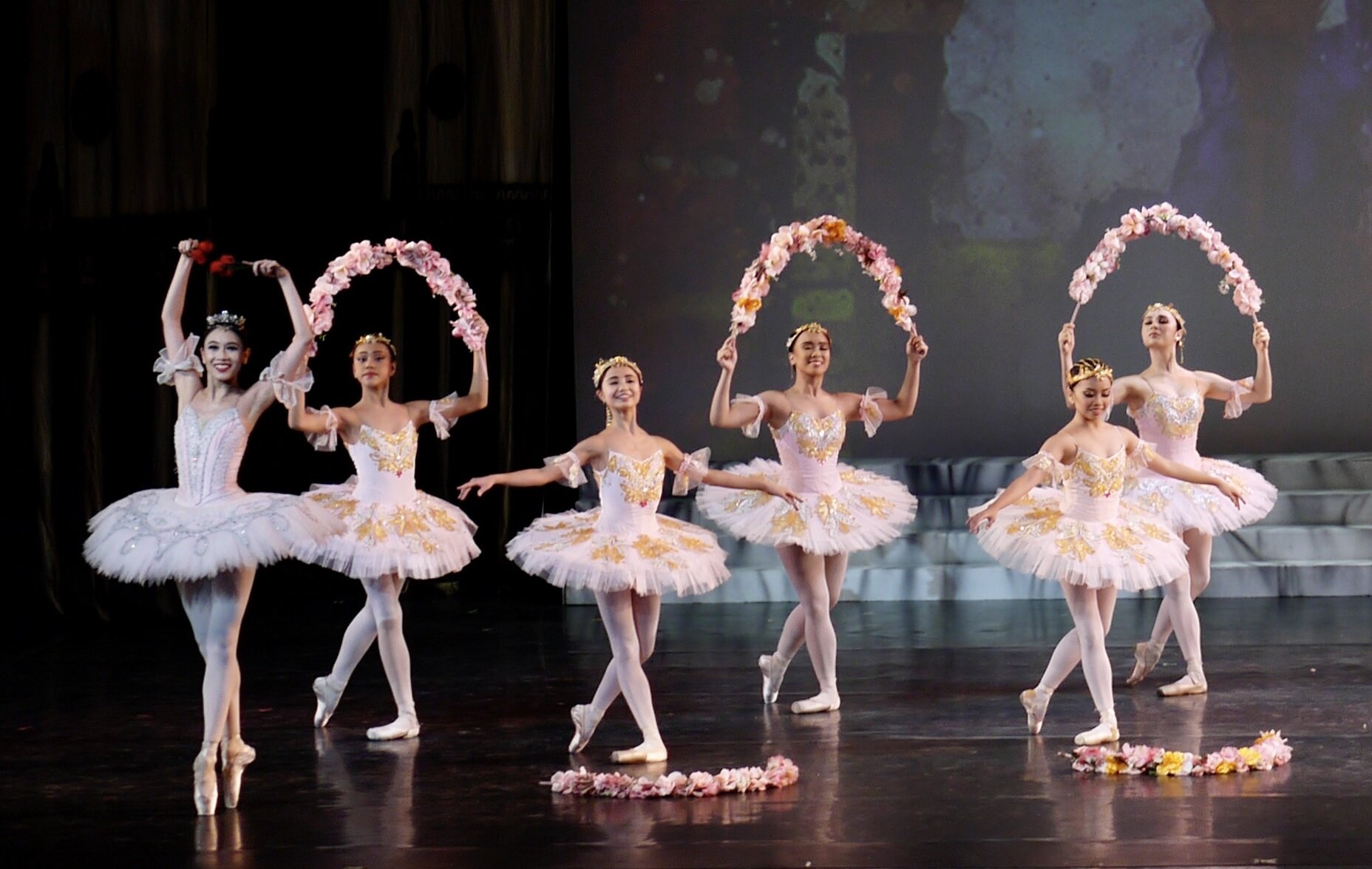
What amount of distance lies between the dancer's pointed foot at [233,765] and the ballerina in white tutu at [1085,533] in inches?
86.4

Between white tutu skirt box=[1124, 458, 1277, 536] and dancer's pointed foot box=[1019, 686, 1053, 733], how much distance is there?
3.22 feet

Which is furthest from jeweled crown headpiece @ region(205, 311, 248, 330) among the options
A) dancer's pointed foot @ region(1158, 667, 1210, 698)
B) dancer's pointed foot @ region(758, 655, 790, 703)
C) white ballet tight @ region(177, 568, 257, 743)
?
dancer's pointed foot @ region(1158, 667, 1210, 698)

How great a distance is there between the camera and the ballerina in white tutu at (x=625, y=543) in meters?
4.72

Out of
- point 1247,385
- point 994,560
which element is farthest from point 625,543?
point 994,560

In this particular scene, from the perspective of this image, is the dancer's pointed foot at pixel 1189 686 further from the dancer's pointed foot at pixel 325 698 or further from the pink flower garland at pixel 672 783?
the dancer's pointed foot at pixel 325 698

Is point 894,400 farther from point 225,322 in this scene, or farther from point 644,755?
point 225,322

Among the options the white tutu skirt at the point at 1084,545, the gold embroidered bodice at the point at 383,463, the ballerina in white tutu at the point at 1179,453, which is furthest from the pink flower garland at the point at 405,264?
the ballerina in white tutu at the point at 1179,453

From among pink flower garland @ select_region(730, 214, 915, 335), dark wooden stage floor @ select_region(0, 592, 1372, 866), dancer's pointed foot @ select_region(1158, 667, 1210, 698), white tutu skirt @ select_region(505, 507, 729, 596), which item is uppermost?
pink flower garland @ select_region(730, 214, 915, 335)

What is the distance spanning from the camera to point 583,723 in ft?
16.1

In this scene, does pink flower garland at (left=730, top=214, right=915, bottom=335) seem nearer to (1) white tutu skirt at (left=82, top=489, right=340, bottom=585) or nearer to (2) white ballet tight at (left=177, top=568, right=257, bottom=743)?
(1) white tutu skirt at (left=82, top=489, right=340, bottom=585)

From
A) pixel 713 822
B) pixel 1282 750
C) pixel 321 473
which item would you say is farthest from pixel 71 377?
pixel 1282 750

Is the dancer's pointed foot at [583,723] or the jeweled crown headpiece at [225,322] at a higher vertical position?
the jeweled crown headpiece at [225,322]

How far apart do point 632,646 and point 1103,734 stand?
1.39 metres

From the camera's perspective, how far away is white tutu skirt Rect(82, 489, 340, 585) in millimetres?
4180
